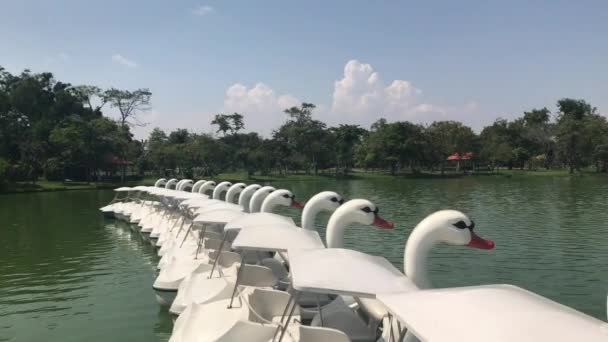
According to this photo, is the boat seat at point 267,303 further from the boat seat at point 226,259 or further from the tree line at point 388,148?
the tree line at point 388,148

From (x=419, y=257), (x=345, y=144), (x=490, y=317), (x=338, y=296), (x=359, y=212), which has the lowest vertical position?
(x=338, y=296)

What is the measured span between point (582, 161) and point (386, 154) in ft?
91.9

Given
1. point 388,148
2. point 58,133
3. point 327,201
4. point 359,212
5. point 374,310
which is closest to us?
point 374,310

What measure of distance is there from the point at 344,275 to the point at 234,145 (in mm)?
77884

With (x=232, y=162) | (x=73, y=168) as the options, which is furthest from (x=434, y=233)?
(x=232, y=162)

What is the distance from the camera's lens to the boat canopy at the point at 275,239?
789 cm

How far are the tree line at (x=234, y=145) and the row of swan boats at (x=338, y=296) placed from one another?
176 feet

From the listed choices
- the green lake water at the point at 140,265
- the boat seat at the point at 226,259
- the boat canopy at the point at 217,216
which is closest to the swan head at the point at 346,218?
the boat seat at the point at 226,259

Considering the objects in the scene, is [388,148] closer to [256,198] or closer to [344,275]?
[256,198]

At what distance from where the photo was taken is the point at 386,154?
258 feet

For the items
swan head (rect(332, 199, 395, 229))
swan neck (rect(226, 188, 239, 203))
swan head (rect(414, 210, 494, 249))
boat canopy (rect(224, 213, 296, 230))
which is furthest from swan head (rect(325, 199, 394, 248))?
swan neck (rect(226, 188, 239, 203))

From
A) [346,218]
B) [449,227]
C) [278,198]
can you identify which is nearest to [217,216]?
[278,198]

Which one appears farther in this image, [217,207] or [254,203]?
[254,203]

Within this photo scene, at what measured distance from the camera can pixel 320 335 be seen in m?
5.54
